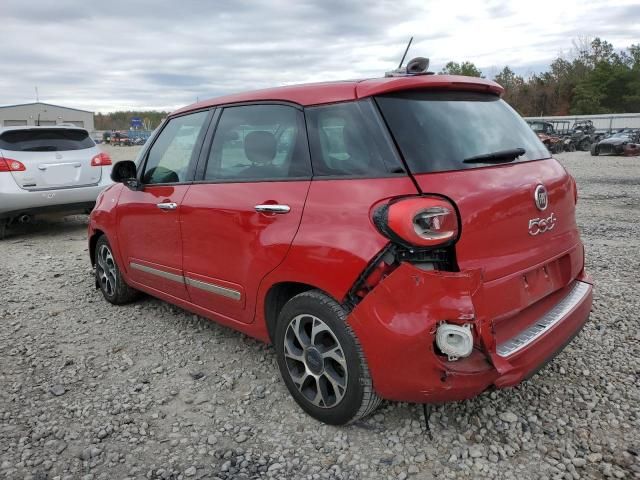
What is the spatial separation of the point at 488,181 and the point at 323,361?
4.00 feet

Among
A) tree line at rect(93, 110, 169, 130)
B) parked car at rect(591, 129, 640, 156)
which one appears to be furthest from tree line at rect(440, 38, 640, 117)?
tree line at rect(93, 110, 169, 130)

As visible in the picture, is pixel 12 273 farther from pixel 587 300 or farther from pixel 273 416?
pixel 587 300

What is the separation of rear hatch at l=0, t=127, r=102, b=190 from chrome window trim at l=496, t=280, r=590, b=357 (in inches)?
277

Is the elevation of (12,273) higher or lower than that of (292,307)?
lower

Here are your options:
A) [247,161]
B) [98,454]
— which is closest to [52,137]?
[247,161]

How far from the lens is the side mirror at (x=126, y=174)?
13.7 feet

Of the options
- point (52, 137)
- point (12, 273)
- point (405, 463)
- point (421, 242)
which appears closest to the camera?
point (421, 242)

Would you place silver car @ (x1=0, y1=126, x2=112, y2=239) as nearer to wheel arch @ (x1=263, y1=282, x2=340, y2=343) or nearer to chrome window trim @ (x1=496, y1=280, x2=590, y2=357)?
wheel arch @ (x1=263, y1=282, x2=340, y2=343)

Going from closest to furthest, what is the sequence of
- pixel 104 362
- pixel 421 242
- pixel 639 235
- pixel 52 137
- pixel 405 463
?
pixel 421 242 < pixel 405 463 < pixel 104 362 < pixel 639 235 < pixel 52 137

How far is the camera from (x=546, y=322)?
2758 millimetres

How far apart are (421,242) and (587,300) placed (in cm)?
141

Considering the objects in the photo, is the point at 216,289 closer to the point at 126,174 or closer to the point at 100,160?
the point at 126,174

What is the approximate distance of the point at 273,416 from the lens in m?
2.97

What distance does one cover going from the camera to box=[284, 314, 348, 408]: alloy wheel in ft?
8.86
